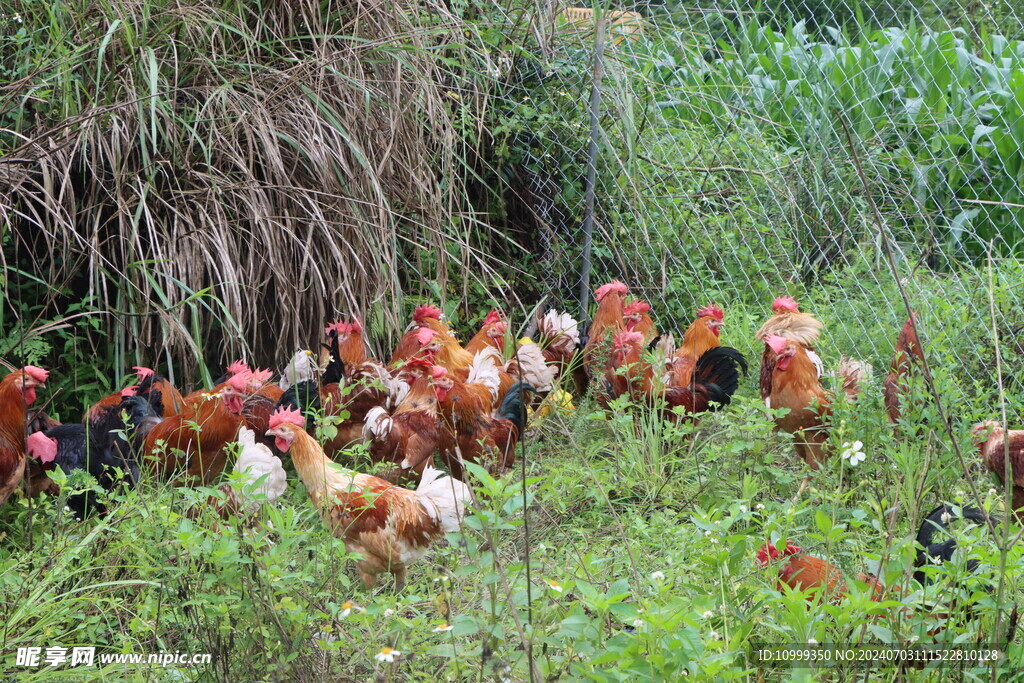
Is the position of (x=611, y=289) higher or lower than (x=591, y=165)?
lower

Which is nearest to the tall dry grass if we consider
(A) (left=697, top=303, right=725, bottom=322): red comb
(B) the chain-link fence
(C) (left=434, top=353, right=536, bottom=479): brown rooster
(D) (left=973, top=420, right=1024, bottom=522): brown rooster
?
(C) (left=434, top=353, right=536, bottom=479): brown rooster

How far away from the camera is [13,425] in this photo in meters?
2.90

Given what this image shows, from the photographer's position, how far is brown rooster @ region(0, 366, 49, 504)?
9.35 feet

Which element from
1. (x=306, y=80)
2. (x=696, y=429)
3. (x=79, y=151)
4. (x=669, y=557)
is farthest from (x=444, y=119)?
(x=669, y=557)

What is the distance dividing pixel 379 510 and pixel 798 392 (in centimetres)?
193

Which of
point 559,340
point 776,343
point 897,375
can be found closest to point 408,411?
point 559,340

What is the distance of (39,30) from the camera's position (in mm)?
3816

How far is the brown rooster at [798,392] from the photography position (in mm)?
3662

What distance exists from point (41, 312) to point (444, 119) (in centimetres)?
203

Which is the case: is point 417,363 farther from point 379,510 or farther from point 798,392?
point 798,392

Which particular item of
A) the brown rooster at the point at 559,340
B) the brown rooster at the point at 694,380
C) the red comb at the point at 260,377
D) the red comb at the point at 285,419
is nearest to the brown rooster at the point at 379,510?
the red comb at the point at 285,419

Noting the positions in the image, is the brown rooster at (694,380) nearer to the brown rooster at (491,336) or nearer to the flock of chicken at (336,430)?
the flock of chicken at (336,430)

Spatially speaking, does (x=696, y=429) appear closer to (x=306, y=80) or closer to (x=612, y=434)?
(x=612, y=434)

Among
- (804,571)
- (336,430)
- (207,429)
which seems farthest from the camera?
(207,429)
